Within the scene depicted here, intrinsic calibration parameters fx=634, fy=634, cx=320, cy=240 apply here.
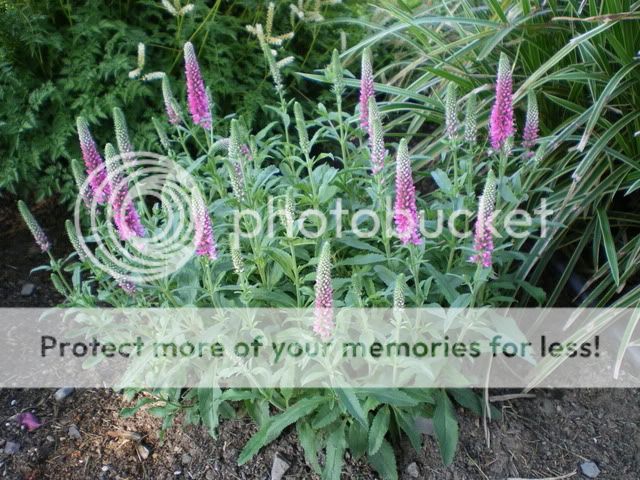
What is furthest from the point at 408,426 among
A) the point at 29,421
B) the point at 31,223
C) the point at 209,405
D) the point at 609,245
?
the point at 29,421

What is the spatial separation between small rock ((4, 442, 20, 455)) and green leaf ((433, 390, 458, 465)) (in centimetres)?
173

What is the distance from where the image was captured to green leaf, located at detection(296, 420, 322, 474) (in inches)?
92.1

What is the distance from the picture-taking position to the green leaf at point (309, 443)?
234 cm

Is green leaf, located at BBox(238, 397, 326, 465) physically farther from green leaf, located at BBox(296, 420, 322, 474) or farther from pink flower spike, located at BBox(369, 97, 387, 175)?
pink flower spike, located at BBox(369, 97, 387, 175)

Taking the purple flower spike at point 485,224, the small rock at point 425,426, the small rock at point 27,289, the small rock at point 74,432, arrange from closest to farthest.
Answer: the purple flower spike at point 485,224 → the small rock at point 425,426 → the small rock at point 74,432 → the small rock at point 27,289

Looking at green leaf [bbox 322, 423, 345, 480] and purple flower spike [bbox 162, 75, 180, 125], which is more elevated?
purple flower spike [bbox 162, 75, 180, 125]

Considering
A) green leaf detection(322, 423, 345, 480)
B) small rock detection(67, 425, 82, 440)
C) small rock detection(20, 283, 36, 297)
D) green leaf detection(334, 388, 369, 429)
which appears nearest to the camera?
green leaf detection(334, 388, 369, 429)

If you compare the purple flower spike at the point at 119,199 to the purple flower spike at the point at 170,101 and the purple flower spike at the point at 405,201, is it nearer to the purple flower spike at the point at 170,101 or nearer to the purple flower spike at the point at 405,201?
the purple flower spike at the point at 170,101

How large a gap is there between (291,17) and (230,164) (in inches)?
79.8

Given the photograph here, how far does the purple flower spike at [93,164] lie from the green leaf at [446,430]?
1452mm

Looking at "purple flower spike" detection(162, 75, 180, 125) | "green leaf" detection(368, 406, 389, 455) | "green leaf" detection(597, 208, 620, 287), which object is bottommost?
"green leaf" detection(368, 406, 389, 455)

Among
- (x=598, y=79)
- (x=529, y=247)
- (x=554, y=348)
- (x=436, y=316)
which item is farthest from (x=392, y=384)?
(x=598, y=79)
